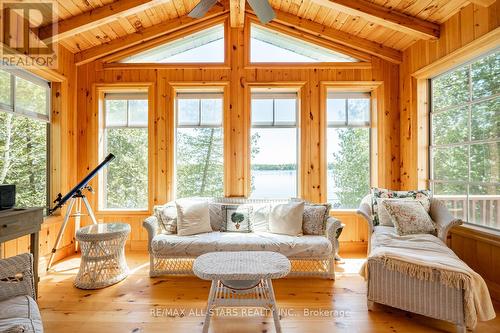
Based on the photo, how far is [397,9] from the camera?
3.02 meters

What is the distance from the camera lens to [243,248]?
2.76 meters

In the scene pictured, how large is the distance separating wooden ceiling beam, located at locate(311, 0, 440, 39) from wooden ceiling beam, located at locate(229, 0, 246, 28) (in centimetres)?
97

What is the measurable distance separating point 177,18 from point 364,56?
2655mm

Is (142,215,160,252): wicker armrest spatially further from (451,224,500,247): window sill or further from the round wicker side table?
(451,224,500,247): window sill

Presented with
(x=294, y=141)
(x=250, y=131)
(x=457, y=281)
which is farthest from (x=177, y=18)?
(x=457, y=281)

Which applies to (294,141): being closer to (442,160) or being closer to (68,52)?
(442,160)

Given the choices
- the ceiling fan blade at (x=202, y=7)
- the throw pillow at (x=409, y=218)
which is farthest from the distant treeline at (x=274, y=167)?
the ceiling fan blade at (x=202, y=7)

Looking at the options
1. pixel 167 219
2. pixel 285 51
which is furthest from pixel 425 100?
pixel 167 219

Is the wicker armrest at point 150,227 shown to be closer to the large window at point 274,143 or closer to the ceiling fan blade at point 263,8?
the large window at point 274,143

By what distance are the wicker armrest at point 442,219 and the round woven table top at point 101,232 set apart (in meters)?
3.19

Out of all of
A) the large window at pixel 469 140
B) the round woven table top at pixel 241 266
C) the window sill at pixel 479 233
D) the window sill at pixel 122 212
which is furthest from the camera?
the window sill at pixel 122 212

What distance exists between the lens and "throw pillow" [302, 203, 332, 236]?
10.0ft

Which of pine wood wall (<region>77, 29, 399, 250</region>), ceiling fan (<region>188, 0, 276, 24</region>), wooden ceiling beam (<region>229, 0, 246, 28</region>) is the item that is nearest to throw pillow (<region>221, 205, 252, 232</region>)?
pine wood wall (<region>77, 29, 399, 250</region>)

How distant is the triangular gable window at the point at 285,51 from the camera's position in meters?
3.78
